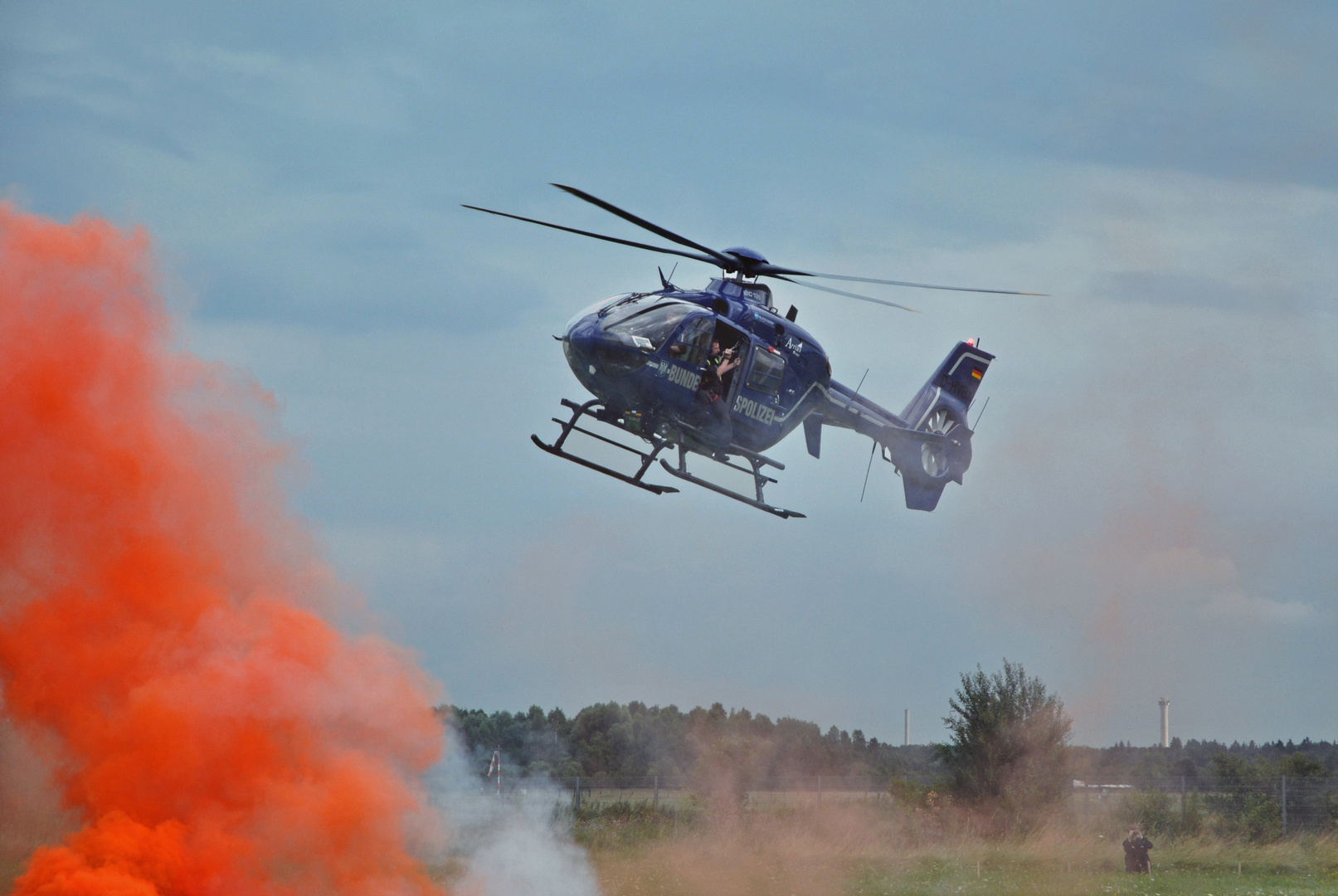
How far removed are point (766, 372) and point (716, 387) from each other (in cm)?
122

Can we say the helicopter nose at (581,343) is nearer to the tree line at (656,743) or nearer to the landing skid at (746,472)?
the landing skid at (746,472)

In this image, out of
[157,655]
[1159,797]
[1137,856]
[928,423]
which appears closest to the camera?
[157,655]

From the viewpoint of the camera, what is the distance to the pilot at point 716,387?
835 inches

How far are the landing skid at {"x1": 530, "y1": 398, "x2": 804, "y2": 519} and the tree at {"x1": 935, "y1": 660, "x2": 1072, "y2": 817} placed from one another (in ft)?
78.8

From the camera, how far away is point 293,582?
20.4 metres

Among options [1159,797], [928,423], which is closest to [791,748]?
[1159,797]

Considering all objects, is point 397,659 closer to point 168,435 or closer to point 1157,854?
point 168,435

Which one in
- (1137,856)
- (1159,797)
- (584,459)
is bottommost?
(1137,856)

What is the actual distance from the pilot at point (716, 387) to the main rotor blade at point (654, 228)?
174cm

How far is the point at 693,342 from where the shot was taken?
20828 mm

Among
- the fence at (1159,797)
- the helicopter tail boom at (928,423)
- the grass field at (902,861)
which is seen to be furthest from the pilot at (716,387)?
the fence at (1159,797)

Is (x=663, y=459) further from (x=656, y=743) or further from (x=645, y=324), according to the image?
(x=656, y=743)

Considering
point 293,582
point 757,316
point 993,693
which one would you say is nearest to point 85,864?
point 293,582

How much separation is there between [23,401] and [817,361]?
1386 centimetres
